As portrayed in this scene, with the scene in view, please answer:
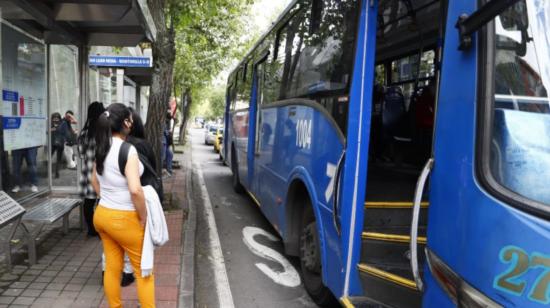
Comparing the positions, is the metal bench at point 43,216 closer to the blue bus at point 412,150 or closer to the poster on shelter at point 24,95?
the poster on shelter at point 24,95

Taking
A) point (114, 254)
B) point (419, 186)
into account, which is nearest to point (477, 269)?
point (419, 186)

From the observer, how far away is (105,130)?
3.11 m

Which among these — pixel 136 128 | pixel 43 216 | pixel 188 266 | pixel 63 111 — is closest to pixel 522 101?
pixel 136 128

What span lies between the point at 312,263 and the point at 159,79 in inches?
179

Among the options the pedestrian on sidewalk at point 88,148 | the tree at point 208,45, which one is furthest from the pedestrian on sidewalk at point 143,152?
the tree at point 208,45

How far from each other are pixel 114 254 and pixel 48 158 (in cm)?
562

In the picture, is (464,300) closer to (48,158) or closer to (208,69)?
(48,158)

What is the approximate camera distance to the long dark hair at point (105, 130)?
310 centimetres

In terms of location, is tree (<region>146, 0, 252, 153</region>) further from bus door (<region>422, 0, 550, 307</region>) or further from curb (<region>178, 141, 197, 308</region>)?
bus door (<region>422, 0, 550, 307</region>)

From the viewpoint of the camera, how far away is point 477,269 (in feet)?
6.32

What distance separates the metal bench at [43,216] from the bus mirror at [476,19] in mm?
4434

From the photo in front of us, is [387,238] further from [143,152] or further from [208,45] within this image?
[208,45]

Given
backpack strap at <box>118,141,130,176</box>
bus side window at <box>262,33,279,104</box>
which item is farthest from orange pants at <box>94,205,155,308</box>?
bus side window at <box>262,33,279,104</box>

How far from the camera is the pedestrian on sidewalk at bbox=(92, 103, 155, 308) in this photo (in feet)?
10.0
